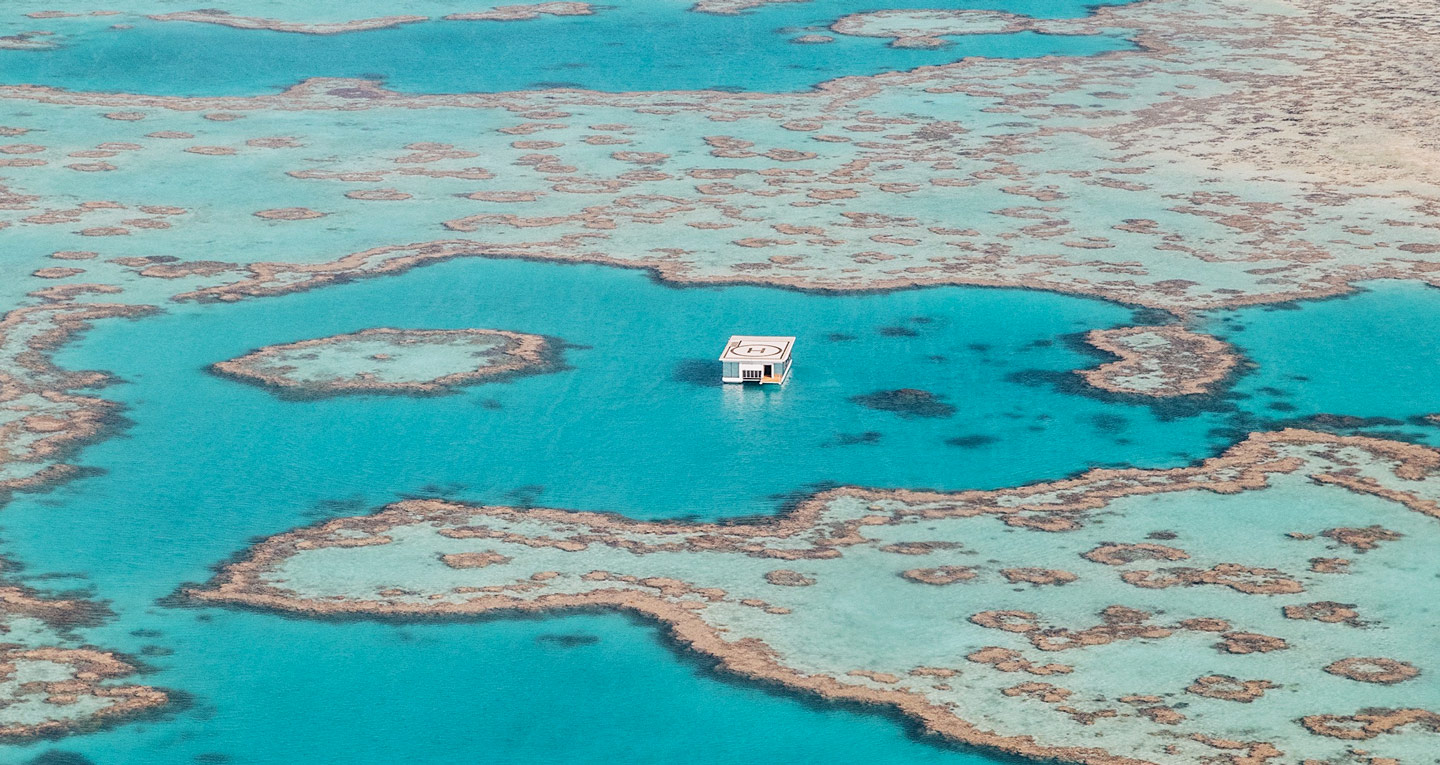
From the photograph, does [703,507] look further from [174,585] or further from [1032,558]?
[174,585]

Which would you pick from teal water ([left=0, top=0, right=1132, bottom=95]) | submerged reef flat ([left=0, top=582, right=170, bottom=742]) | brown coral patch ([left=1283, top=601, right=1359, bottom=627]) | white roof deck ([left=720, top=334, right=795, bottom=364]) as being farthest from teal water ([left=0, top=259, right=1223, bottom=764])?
teal water ([left=0, top=0, right=1132, bottom=95])

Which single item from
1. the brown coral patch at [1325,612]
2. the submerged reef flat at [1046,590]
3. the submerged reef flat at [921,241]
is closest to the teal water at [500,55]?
the submerged reef flat at [921,241]

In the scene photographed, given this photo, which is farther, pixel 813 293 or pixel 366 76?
pixel 366 76

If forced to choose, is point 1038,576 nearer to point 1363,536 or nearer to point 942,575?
point 942,575

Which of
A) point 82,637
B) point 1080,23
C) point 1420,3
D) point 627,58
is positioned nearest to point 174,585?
point 82,637

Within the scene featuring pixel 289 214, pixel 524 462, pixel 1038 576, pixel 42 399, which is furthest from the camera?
pixel 289 214

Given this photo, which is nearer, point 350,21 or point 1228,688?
point 1228,688

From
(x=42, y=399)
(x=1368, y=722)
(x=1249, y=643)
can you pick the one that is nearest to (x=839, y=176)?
(x=42, y=399)
